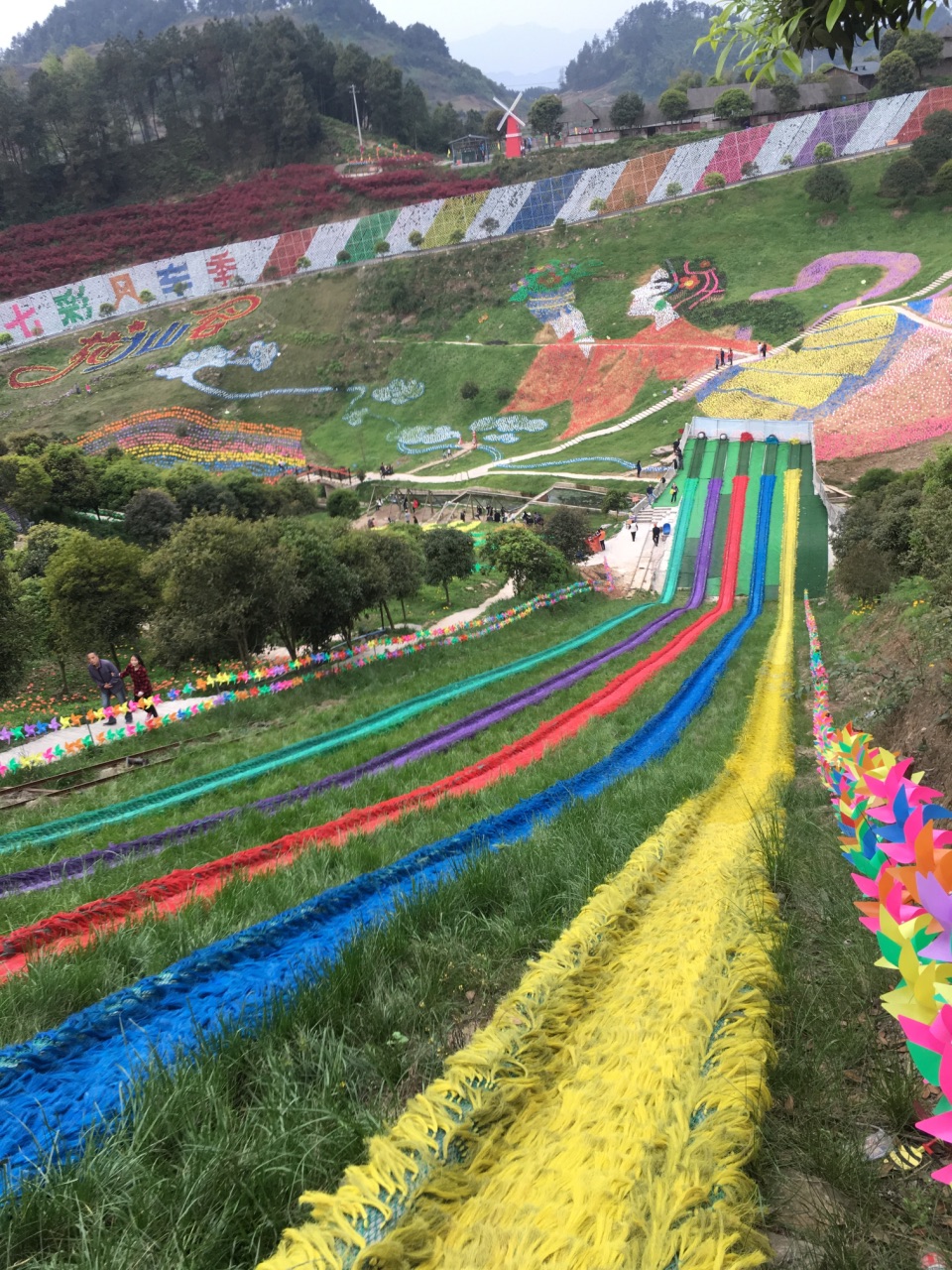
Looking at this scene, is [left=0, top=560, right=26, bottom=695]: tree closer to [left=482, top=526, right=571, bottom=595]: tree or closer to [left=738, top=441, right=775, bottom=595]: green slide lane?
[left=482, top=526, right=571, bottom=595]: tree

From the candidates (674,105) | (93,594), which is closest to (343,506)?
(93,594)

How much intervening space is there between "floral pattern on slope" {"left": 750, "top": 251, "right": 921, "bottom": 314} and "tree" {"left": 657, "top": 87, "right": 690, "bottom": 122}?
4484 centimetres

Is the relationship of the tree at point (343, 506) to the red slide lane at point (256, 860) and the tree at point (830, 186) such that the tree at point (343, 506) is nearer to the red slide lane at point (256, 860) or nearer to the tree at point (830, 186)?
the red slide lane at point (256, 860)

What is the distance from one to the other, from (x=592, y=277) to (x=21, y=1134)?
68701mm

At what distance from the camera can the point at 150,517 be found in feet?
115

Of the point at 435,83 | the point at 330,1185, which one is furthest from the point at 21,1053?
the point at 435,83

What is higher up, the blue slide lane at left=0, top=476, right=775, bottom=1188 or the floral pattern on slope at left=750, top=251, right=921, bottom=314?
the floral pattern on slope at left=750, top=251, right=921, bottom=314

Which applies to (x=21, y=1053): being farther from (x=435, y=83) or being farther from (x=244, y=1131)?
(x=435, y=83)

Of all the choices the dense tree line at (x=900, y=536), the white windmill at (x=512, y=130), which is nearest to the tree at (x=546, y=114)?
the white windmill at (x=512, y=130)

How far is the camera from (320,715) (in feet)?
39.0

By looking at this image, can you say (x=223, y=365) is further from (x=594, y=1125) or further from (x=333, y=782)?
(x=594, y=1125)

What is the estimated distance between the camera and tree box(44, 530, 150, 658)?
20578 mm

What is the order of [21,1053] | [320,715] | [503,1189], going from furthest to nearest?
[320,715] < [21,1053] < [503,1189]

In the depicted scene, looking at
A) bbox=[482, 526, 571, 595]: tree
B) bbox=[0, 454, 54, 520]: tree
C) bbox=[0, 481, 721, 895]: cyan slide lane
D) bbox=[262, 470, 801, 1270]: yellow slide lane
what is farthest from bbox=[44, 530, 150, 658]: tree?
bbox=[262, 470, 801, 1270]: yellow slide lane
